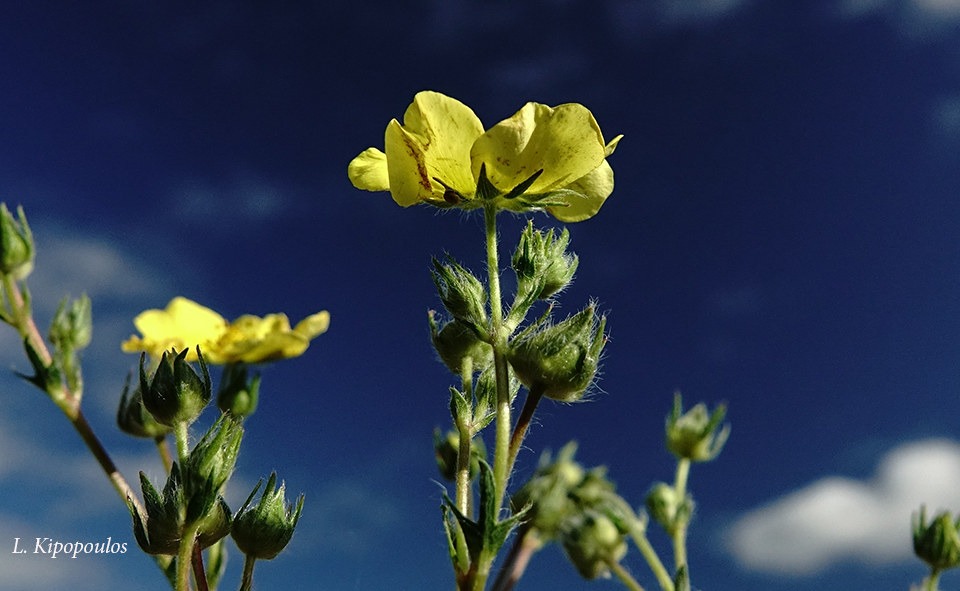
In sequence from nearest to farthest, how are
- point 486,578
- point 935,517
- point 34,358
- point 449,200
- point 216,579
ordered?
1. point 486,578
2. point 449,200
3. point 216,579
4. point 34,358
5. point 935,517

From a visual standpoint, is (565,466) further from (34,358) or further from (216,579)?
(34,358)

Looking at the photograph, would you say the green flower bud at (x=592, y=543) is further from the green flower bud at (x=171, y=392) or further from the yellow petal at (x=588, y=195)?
the green flower bud at (x=171, y=392)

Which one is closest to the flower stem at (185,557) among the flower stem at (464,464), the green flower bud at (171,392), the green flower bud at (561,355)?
the green flower bud at (171,392)

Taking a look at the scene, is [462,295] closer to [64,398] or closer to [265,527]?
[265,527]

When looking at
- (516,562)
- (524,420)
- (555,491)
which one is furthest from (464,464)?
(555,491)

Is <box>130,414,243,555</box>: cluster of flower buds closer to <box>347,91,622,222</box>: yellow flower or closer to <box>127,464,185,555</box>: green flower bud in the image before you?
<box>127,464,185,555</box>: green flower bud

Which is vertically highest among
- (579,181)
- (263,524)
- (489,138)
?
(579,181)

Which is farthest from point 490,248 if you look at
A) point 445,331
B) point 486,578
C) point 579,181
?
point 486,578
